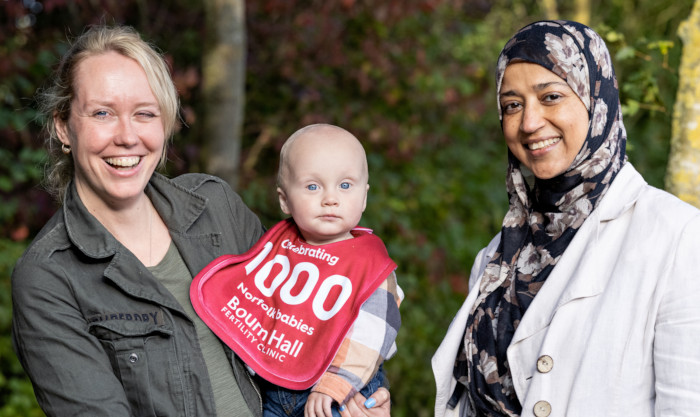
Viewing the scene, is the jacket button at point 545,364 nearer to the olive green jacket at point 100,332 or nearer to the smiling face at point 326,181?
the smiling face at point 326,181

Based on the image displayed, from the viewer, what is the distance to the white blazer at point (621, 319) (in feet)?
6.92

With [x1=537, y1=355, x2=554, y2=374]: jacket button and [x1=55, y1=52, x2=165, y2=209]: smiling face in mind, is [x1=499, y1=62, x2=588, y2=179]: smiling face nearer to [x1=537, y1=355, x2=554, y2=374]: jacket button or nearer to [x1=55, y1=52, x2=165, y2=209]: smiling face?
[x1=537, y1=355, x2=554, y2=374]: jacket button

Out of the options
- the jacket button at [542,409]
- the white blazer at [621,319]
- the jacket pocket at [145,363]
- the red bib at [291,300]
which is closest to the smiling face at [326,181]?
the red bib at [291,300]

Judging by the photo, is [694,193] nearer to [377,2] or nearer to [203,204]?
[203,204]

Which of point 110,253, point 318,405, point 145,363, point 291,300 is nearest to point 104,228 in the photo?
point 110,253

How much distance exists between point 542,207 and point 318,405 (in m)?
1.08

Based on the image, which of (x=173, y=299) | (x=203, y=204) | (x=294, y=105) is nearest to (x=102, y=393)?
(x=173, y=299)

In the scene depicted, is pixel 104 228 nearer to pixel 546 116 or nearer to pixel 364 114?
pixel 546 116

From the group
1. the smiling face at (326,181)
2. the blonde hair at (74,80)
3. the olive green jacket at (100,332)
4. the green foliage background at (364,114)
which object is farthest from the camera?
the green foliage background at (364,114)

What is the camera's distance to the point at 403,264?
25.0 ft

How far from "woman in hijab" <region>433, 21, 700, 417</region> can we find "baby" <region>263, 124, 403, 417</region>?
0.96ft

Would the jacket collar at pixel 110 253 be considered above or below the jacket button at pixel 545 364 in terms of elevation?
above

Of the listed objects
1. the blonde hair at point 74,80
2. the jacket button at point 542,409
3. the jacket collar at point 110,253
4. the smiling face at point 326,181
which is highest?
the blonde hair at point 74,80

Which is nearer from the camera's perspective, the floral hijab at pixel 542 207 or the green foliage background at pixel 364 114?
the floral hijab at pixel 542 207
